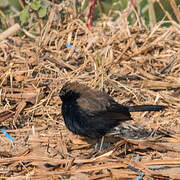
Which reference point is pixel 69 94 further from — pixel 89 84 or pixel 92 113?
pixel 89 84

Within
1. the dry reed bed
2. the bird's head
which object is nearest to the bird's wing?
the bird's head

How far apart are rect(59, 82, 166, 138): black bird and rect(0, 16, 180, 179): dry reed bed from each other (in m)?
0.24

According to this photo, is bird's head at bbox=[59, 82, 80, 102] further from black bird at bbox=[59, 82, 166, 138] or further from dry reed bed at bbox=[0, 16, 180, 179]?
dry reed bed at bbox=[0, 16, 180, 179]

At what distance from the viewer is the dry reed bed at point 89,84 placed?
3838 millimetres

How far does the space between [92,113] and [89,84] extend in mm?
1138

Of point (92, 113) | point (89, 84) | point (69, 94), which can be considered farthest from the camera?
point (89, 84)

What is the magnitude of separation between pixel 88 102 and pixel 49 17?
254 centimetres

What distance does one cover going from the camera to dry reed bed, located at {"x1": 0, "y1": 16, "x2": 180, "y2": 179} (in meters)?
3.84

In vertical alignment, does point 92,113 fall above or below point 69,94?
below

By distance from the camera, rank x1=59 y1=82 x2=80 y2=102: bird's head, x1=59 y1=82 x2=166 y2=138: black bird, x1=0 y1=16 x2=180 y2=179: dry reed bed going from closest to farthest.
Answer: x1=0 y1=16 x2=180 y2=179: dry reed bed, x1=59 y1=82 x2=166 y2=138: black bird, x1=59 y1=82 x2=80 y2=102: bird's head

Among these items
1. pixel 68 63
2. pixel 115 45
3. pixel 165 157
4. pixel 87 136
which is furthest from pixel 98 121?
pixel 115 45

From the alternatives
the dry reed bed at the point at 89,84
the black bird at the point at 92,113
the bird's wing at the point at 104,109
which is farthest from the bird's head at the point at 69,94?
the dry reed bed at the point at 89,84

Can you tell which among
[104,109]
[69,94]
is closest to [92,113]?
[104,109]

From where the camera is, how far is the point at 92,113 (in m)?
4.55
